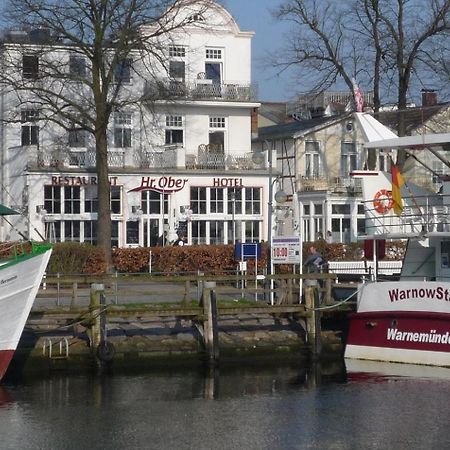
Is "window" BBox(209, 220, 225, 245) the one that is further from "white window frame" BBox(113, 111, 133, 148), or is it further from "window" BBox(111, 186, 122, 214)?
"white window frame" BBox(113, 111, 133, 148)

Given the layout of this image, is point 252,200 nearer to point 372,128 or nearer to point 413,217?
point 372,128

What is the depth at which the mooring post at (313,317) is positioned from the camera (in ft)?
105

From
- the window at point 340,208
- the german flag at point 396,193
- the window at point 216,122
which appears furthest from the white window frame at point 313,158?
the german flag at point 396,193

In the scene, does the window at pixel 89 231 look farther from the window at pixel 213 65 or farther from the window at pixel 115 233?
the window at pixel 213 65

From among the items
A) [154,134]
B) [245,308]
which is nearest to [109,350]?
[245,308]

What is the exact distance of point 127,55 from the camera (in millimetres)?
48375

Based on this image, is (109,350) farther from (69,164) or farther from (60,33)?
(69,164)

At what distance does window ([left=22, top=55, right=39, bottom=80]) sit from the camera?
4867cm

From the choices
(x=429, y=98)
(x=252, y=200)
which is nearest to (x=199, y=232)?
(x=252, y=200)

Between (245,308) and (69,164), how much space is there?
1080 inches

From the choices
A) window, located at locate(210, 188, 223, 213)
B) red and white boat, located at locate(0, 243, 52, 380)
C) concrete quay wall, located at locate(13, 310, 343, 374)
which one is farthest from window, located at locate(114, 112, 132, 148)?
red and white boat, located at locate(0, 243, 52, 380)

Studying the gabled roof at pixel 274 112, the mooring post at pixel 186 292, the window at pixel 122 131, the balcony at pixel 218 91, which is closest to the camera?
the mooring post at pixel 186 292

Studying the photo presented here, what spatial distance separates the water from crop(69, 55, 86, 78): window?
24896 millimetres

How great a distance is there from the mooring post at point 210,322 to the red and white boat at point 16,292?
4425 mm
